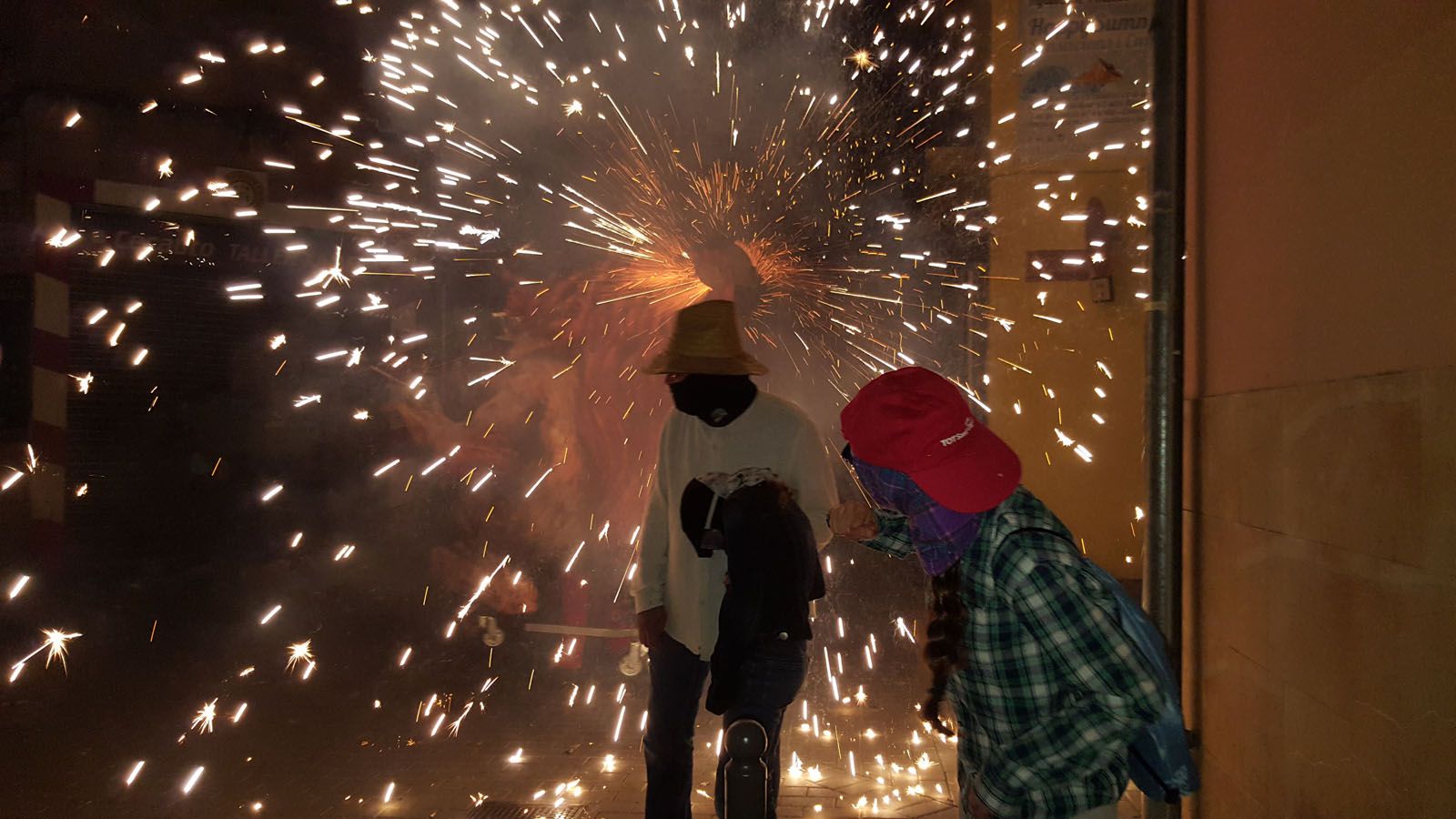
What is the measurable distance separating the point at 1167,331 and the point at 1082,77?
1938 millimetres

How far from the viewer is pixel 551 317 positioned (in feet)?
24.0

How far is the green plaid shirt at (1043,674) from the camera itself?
192 cm

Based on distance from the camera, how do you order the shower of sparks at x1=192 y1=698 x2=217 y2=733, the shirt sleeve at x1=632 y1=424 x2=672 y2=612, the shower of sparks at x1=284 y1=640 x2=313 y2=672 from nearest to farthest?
the shirt sleeve at x1=632 y1=424 x2=672 y2=612 → the shower of sparks at x1=192 y1=698 x2=217 y2=733 → the shower of sparks at x1=284 y1=640 x2=313 y2=672

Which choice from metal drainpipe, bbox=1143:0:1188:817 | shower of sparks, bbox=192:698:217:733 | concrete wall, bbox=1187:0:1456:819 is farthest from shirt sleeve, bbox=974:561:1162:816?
shower of sparks, bbox=192:698:217:733

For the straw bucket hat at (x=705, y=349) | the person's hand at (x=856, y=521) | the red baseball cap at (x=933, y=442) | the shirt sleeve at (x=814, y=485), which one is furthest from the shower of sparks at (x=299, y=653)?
the red baseball cap at (x=933, y=442)

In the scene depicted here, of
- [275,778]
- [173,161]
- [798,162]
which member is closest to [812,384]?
[798,162]

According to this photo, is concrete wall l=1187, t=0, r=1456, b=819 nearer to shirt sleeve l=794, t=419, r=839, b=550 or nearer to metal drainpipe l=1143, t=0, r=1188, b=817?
metal drainpipe l=1143, t=0, r=1188, b=817

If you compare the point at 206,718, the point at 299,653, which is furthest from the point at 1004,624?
the point at 299,653

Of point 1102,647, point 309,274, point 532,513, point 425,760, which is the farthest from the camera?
point 309,274

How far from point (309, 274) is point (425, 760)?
4.36 meters

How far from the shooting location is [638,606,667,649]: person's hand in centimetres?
335

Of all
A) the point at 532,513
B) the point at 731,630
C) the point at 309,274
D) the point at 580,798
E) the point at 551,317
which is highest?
the point at 309,274

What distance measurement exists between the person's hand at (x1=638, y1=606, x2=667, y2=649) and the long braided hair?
1.32 m

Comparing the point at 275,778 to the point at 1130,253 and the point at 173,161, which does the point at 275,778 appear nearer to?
the point at 173,161
